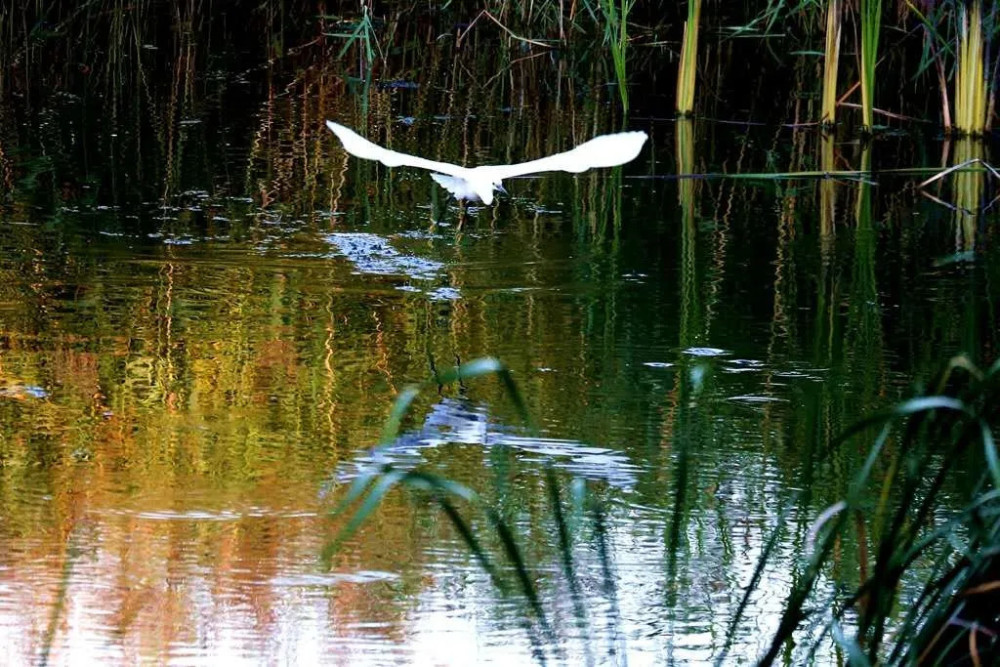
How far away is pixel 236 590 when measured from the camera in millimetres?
2135

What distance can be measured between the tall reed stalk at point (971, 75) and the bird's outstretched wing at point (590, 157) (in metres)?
3.12

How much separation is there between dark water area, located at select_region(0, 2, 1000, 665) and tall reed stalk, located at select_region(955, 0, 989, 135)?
15 cm

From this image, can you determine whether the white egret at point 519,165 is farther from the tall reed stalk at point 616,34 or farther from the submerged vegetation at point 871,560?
the tall reed stalk at point 616,34

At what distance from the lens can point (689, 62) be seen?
7.03 metres

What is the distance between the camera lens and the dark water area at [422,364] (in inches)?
83.2

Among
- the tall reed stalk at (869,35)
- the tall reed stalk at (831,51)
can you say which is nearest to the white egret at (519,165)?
the tall reed stalk at (869,35)

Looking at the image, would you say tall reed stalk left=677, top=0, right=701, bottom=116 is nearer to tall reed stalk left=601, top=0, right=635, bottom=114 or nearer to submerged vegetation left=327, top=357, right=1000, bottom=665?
tall reed stalk left=601, top=0, right=635, bottom=114

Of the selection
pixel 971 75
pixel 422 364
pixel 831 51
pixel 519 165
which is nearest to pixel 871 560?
pixel 422 364

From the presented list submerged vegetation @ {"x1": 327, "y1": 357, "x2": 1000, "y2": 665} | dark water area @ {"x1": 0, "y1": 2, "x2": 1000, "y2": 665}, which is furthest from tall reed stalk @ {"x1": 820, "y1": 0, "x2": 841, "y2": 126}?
submerged vegetation @ {"x1": 327, "y1": 357, "x2": 1000, "y2": 665}

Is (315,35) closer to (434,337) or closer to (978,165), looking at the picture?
(978,165)

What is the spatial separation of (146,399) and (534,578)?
1065 mm

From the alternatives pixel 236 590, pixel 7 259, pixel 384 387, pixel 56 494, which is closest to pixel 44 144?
pixel 7 259

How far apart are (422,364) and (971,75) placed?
4.00 metres

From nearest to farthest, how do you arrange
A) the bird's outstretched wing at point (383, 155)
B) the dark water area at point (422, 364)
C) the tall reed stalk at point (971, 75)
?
the dark water area at point (422, 364) < the bird's outstretched wing at point (383, 155) < the tall reed stalk at point (971, 75)
